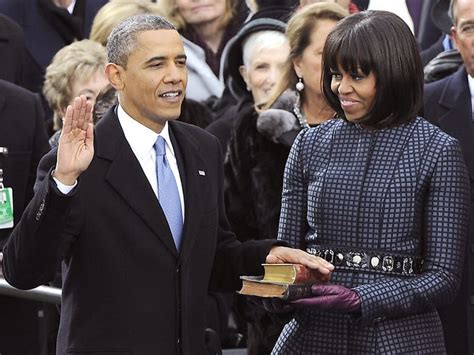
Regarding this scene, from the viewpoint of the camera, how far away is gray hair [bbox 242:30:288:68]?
7.51m

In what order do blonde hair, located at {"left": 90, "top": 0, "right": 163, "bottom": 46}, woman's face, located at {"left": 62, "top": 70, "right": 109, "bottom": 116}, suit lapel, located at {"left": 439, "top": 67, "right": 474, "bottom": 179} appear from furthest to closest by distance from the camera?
blonde hair, located at {"left": 90, "top": 0, "right": 163, "bottom": 46}, woman's face, located at {"left": 62, "top": 70, "right": 109, "bottom": 116}, suit lapel, located at {"left": 439, "top": 67, "right": 474, "bottom": 179}

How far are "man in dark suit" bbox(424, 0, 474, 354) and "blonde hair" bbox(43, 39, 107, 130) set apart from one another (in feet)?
6.13

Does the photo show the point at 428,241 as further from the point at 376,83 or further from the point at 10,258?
the point at 10,258

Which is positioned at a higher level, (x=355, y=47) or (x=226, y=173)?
(x=355, y=47)

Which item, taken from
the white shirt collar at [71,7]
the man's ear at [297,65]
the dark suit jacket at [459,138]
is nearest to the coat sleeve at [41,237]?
the dark suit jacket at [459,138]

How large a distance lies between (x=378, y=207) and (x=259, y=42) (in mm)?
3003

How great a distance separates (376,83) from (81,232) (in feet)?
3.89

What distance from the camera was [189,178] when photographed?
4.97 metres

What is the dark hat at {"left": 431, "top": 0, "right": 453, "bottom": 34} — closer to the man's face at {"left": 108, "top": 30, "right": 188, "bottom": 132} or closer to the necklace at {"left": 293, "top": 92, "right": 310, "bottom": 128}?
the necklace at {"left": 293, "top": 92, "right": 310, "bottom": 128}

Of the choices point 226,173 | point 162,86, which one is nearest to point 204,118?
point 226,173

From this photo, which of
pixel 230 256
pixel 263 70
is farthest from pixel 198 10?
pixel 230 256

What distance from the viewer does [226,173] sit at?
6.80 m

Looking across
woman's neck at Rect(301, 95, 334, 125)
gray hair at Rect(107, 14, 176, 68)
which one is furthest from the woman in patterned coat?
woman's neck at Rect(301, 95, 334, 125)

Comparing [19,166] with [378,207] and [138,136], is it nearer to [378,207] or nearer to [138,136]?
[138,136]
